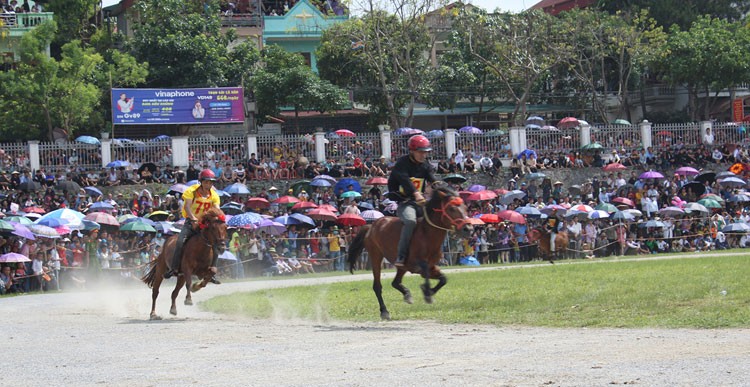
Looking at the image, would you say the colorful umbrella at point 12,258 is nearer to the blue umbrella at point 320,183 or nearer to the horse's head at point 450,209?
the blue umbrella at point 320,183

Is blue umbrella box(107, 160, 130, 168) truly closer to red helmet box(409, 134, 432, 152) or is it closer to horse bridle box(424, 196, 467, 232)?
red helmet box(409, 134, 432, 152)

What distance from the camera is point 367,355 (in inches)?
458

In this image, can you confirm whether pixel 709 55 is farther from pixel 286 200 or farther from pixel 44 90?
pixel 44 90

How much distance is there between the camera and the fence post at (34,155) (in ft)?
137

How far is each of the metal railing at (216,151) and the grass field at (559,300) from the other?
19606 millimetres

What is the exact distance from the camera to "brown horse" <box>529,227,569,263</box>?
120 ft

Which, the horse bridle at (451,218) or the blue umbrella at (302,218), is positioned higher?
the horse bridle at (451,218)

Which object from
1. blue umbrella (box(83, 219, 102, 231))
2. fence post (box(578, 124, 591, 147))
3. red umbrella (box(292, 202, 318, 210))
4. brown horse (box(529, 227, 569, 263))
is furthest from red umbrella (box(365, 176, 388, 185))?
fence post (box(578, 124, 591, 147))

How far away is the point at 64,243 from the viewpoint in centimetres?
3216

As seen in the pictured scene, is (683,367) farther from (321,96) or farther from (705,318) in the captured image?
(321,96)

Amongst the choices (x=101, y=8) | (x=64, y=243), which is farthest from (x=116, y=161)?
(x=101, y=8)

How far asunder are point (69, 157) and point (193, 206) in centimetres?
2506

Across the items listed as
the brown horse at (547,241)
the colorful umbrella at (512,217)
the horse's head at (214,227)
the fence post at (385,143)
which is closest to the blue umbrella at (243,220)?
the colorful umbrella at (512,217)

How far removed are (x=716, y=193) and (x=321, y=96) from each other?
21.3 meters
